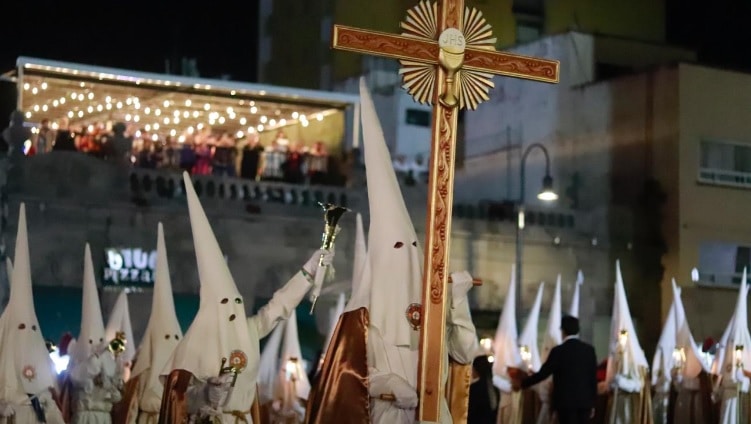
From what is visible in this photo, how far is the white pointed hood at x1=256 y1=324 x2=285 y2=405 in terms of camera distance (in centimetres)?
2230

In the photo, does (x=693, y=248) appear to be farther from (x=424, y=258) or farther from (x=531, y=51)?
(x=424, y=258)

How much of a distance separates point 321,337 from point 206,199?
3291 millimetres

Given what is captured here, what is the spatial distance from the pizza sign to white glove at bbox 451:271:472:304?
18.3 metres

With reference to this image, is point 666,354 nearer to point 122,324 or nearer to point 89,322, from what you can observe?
point 122,324

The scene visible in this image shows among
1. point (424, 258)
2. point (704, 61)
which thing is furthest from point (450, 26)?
point (704, 61)

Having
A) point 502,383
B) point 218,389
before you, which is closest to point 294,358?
point 502,383

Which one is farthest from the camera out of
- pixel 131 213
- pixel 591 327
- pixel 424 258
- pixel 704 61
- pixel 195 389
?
pixel 704 61

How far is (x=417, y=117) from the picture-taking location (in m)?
39.9

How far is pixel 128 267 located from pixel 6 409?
14350 mm

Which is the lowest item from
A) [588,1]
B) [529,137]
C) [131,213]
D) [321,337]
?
[321,337]

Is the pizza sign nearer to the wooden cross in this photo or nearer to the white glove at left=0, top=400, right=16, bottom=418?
the white glove at left=0, top=400, right=16, bottom=418

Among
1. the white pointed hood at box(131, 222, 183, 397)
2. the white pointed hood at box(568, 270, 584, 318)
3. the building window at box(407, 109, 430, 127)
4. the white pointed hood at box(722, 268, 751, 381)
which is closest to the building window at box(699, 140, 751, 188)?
the white pointed hood at box(568, 270, 584, 318)

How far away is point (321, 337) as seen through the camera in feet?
97.1

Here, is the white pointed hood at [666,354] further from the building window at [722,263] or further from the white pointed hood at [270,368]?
the building window at [722,263]
